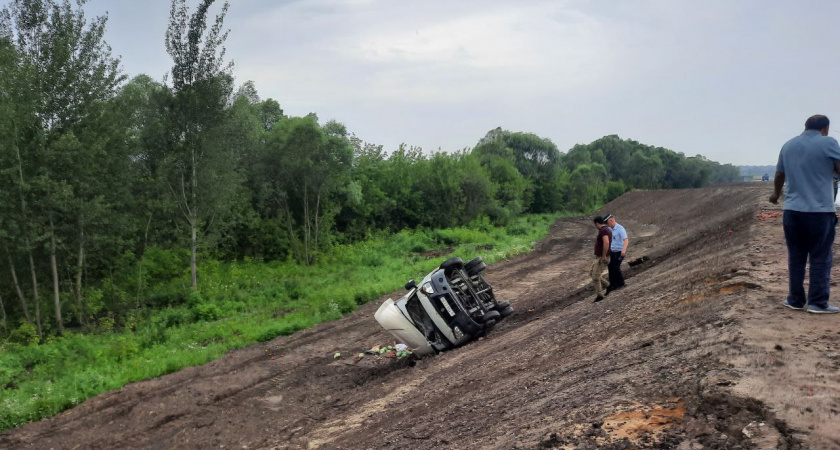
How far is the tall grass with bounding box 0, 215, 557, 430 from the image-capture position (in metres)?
11.4

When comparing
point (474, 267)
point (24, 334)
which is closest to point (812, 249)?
point (474, 267)

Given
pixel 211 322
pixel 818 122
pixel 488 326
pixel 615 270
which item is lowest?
pixel 211 322

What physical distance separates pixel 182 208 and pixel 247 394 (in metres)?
14.0

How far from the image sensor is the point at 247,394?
10.3m

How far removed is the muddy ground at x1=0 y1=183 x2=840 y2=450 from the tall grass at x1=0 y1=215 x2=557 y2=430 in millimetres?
753

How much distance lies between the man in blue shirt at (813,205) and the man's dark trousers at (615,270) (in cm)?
520

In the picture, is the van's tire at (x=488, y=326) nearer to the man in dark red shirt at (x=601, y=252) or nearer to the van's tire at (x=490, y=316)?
the van's tire at (x=490, y=316)

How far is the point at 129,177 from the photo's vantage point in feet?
65.9

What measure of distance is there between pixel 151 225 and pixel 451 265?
1736 centimetres

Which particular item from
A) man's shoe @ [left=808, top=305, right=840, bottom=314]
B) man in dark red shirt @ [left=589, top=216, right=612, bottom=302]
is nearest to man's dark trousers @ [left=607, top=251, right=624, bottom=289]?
man in dark red shirt @ [left=589, top=216, right=612, bottom=302]

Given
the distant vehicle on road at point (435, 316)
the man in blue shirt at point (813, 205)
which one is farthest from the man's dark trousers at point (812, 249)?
the distant vehicle on road at point (435, 316)

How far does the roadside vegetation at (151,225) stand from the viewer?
50.8ft

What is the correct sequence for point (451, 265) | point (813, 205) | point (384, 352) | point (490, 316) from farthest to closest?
point (384, 352) < point (451, 265) < point (490, 316) < point (813, 205)

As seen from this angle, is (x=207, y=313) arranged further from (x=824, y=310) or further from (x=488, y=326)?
(x=824, y=310)
